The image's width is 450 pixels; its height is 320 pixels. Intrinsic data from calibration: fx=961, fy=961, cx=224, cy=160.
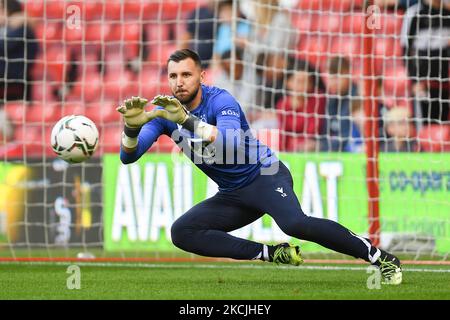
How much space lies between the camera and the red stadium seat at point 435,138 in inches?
428

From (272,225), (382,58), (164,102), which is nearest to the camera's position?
(164,102)

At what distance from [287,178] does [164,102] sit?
1.24 m

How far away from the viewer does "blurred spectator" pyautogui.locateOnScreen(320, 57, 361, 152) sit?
11633mm

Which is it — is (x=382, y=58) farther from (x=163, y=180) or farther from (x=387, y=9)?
(x=163, y=180)

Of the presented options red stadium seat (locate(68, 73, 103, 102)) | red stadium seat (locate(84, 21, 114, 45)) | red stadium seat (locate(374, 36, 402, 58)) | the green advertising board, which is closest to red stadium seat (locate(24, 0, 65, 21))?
red stadium seat (locate(84, 21, 114, 45))

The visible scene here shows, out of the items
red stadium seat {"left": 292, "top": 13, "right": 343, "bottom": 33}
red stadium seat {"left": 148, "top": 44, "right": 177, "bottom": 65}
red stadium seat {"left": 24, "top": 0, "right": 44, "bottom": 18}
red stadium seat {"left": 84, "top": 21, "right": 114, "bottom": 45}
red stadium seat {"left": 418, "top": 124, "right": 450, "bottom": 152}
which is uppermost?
red stadium seat {"left": 24, "top": 0, "right": 44, "bottom": 18}

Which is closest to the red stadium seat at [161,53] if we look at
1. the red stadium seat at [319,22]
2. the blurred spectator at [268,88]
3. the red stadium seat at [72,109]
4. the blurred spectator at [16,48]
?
the red stadium seat at [72,109]

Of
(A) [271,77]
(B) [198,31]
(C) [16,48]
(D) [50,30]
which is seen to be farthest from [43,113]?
(A) [271,77]

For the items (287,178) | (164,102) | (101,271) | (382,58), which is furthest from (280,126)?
(164,102)

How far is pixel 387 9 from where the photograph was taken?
11391mm

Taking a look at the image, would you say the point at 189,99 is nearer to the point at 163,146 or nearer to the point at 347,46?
the point at 163,146

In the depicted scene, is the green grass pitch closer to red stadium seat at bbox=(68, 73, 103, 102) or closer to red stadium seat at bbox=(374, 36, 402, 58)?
red stadium seat at bbox=(374, 36, 402, 58)

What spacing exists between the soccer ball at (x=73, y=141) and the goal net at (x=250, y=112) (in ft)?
12.5

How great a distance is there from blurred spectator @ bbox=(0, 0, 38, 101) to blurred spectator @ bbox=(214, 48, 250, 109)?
8.63ft
